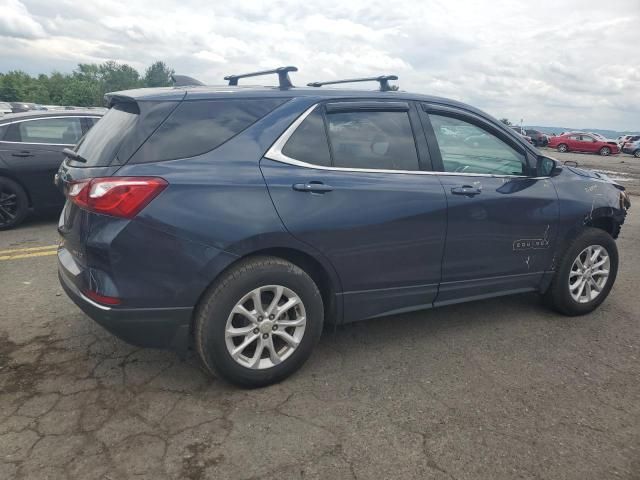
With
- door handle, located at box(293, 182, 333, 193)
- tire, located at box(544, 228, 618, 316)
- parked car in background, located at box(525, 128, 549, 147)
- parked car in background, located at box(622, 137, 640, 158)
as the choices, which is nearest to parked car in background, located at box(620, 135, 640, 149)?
parked car in background, located at box(622, 137, 640, 158)

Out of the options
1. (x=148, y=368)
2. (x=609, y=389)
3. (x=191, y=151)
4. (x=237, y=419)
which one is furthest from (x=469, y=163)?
(x=148, y=368)

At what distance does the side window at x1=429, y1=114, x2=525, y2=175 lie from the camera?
3518mm

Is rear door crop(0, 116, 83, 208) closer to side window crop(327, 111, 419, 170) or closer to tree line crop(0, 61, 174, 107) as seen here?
side window crop(327, 111, 419, 170)

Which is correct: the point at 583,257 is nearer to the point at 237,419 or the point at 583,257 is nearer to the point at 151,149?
the point at 237,419

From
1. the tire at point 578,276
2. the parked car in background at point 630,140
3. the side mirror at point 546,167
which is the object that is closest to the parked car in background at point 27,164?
the side mirror at point 546,167

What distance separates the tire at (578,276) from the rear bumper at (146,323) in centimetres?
291

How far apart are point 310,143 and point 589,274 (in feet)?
8.76

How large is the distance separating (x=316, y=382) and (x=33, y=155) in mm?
5639

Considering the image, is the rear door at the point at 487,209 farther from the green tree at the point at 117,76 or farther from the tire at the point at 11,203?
the green tree at the point at 117,76

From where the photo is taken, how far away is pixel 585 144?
115ft

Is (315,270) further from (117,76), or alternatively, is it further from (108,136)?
(117,76)

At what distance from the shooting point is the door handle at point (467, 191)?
3.42m

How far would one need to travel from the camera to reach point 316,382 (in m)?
3.06

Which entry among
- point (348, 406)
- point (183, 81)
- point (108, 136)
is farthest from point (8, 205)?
point (348, 406)
